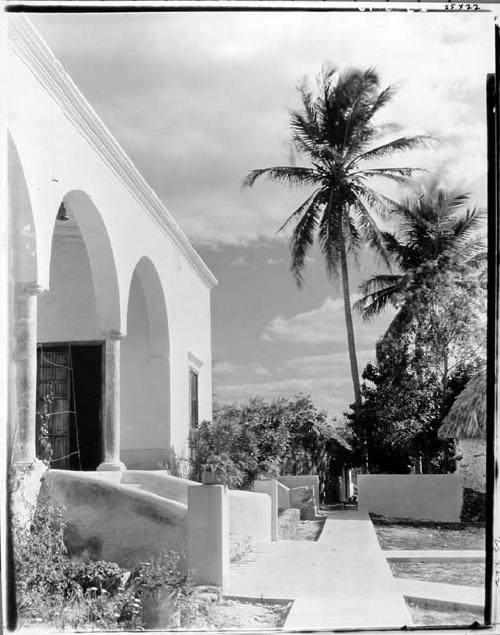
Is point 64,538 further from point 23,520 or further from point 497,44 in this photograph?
point 497,44

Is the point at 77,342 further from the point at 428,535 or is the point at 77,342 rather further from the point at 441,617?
the point at 441,617

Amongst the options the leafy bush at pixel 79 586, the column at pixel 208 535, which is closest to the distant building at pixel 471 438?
the column at pixel 208 535

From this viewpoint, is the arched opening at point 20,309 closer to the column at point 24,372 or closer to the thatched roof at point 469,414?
the column at point 24,372

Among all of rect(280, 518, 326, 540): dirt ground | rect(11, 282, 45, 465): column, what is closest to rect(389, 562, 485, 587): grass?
rect(280, 518, 326, 540): dirt ground

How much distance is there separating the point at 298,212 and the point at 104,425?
2.37 m

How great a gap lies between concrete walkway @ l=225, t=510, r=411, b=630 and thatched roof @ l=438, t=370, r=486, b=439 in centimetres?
90

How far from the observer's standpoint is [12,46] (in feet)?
22.4

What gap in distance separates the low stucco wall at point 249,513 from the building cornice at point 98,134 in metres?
1.58

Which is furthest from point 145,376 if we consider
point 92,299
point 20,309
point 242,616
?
point 242,616

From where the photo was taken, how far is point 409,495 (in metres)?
7.30

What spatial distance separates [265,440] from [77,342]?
2169mm

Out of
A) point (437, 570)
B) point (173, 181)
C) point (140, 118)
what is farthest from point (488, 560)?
point (140, 118)

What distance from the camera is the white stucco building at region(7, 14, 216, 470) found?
7.09 metres

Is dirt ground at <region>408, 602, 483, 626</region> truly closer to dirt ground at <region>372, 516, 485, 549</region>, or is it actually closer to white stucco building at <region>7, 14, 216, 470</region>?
dirt ground at <region>372, 516, 485, 549</region>
